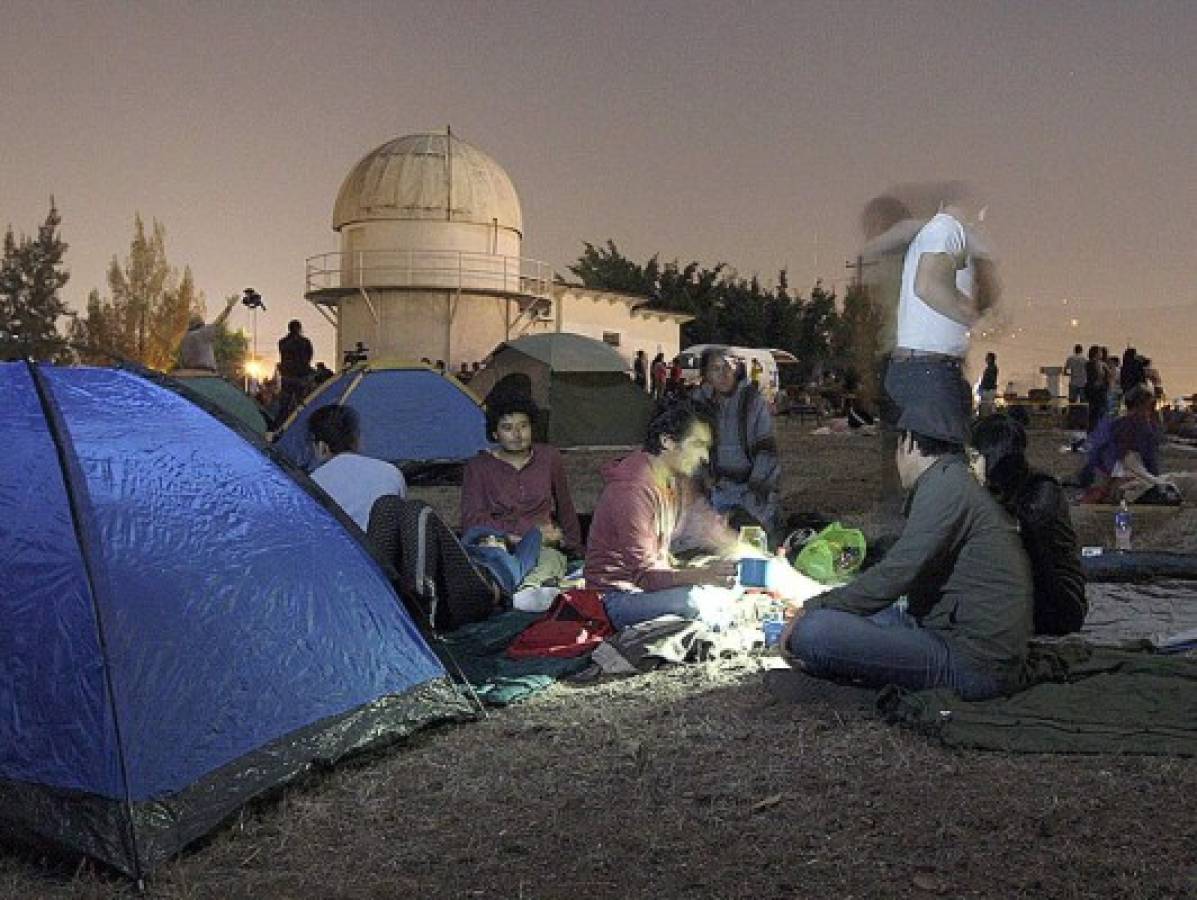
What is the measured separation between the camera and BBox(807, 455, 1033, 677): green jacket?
4555 millimetres

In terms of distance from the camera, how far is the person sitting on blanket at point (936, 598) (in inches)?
180

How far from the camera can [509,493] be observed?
7.82 metres

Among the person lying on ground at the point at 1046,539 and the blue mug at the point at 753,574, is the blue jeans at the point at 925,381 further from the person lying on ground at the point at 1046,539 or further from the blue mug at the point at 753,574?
the blue mug at the point at 753,574

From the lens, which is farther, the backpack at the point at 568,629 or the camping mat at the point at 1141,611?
the camping mat at the point at 1141,611

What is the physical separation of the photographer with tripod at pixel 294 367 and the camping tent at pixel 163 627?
12.9 meters

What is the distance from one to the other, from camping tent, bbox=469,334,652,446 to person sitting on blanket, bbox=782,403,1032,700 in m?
14.3

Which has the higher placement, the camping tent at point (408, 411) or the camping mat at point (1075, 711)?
the camping tent at point (408, 411)

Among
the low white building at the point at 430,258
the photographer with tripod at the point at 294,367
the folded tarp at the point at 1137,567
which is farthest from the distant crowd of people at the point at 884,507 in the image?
the low white building at the point at 430,258

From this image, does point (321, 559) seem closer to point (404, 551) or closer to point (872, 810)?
point (404, 551)

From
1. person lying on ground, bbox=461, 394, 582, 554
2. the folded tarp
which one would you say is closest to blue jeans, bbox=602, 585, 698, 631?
person lying on ground, bbox=461, 394, 582, 554

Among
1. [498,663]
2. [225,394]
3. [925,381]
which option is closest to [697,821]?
[498,663]

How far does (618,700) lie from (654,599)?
90 centimetres

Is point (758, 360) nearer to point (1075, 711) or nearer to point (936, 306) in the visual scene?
point (936, 306)

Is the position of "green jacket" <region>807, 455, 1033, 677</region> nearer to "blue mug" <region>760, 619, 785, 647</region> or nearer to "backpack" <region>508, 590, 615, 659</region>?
"blue mug" <region>760, 619, 785, 647</region>
